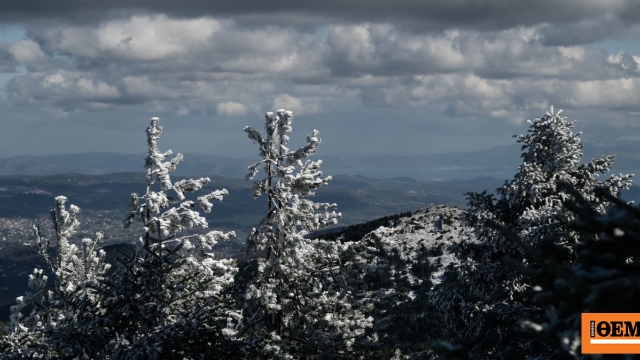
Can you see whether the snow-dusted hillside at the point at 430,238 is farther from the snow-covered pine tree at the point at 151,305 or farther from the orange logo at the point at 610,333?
the orange logo at the point at 610,333

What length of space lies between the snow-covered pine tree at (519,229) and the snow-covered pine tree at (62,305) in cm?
1038

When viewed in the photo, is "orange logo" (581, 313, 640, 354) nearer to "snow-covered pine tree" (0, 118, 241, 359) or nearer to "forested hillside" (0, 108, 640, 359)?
"forested hillside" (0, 108, 640, 359)

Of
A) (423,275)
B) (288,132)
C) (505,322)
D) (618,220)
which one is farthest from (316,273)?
(423,275)

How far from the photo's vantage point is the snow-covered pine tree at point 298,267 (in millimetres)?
17328

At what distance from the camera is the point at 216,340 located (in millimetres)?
14523

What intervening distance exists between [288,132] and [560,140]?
844 centimetres

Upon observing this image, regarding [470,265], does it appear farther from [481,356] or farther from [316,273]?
[316,273]

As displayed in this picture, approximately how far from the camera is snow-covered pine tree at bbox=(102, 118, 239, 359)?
13734mm

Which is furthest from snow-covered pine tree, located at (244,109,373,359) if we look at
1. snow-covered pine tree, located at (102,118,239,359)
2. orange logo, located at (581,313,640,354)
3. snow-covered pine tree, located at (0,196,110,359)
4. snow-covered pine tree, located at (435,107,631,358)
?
orange logo, located at (581,313,640,354)

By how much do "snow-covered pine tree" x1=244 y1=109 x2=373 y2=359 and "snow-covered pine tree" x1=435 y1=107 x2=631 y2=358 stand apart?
3.45 metres

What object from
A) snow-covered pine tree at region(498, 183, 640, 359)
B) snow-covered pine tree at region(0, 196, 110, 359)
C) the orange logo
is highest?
snow-covered pine tree at region(498, 183, 640, 359)

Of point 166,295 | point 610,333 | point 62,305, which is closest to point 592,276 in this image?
point 610,333

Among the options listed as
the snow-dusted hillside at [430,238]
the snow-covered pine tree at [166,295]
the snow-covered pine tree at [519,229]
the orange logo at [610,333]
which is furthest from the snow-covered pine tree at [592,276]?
the snow-dusted hillside at [430,238]

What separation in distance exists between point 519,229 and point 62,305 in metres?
13.0
